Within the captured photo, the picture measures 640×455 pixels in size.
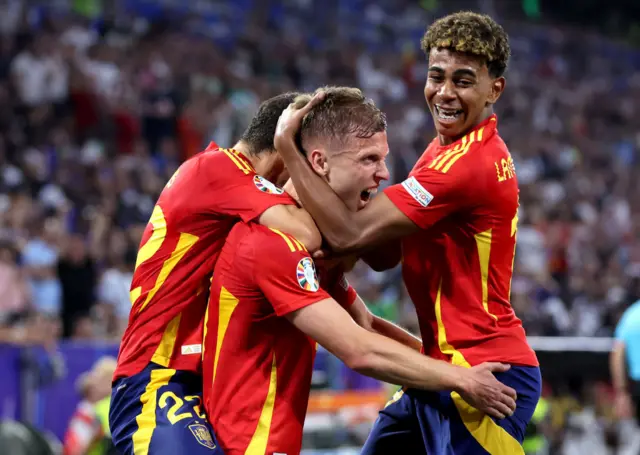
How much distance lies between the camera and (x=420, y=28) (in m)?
19.9

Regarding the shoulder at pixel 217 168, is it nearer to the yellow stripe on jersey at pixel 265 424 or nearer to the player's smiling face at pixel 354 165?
the player's smiling face at pixel 354 165

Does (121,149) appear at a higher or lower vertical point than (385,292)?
higher

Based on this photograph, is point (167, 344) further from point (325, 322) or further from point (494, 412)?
point (494, 412)

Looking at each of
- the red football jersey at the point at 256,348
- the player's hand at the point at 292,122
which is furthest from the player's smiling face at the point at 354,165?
the red football jersey at the point at 256,348

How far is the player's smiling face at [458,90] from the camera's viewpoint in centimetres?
388

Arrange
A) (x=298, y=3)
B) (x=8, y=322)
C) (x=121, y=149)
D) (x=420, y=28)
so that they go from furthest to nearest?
(x=420, y=28) → (x=298, y=3) → (x=121, y=149) → (x=8, y=322)

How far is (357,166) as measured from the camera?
141 inches

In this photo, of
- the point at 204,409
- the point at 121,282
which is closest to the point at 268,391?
the point at 204,409

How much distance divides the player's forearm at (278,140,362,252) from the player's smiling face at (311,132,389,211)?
0.04 metres

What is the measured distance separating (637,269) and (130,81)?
27.4ft

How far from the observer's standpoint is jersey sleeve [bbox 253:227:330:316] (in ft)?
10.7

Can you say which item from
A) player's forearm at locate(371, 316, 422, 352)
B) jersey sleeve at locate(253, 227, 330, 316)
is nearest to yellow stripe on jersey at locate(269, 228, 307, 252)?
jersey sleeve at locate(253, 227, 330, 316)

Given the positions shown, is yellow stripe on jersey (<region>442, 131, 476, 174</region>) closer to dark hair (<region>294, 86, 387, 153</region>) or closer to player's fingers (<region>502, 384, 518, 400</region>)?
dark hair (<region>294, 86, 387, 153</region>)

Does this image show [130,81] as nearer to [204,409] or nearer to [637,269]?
[637,269]
